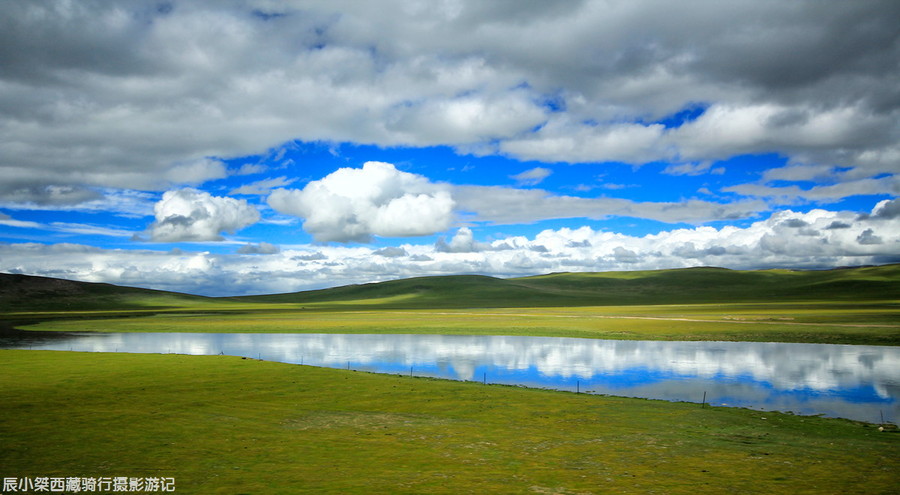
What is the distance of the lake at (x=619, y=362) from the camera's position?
30.9 m

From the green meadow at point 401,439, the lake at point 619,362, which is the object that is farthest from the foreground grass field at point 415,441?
the lake at point 619,362

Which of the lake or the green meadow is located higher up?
the green meadow

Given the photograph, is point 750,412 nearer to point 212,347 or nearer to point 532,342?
point 532,342

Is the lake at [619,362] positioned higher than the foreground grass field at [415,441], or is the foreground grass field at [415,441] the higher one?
the foreground grass field at [415,441]

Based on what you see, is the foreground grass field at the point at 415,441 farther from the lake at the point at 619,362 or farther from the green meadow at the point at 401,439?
the lake at the point at 619,362

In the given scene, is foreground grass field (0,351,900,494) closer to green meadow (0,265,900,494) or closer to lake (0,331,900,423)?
green meadow (0,265,900,494)

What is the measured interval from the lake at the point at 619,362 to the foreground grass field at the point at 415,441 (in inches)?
257

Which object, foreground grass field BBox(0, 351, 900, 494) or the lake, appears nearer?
foreground grass field BBox(0, 351, 900, 494)

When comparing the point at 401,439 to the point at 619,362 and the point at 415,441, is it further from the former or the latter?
the point at 619,362

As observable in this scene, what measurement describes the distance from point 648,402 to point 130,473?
2222 centimetres

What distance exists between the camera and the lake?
101 feet

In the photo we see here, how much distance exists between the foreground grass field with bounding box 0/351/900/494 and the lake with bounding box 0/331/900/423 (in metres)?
6.52

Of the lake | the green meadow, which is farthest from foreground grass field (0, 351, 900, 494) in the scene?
the lake

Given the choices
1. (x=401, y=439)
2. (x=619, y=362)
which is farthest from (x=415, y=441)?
(x=619, y=362)
